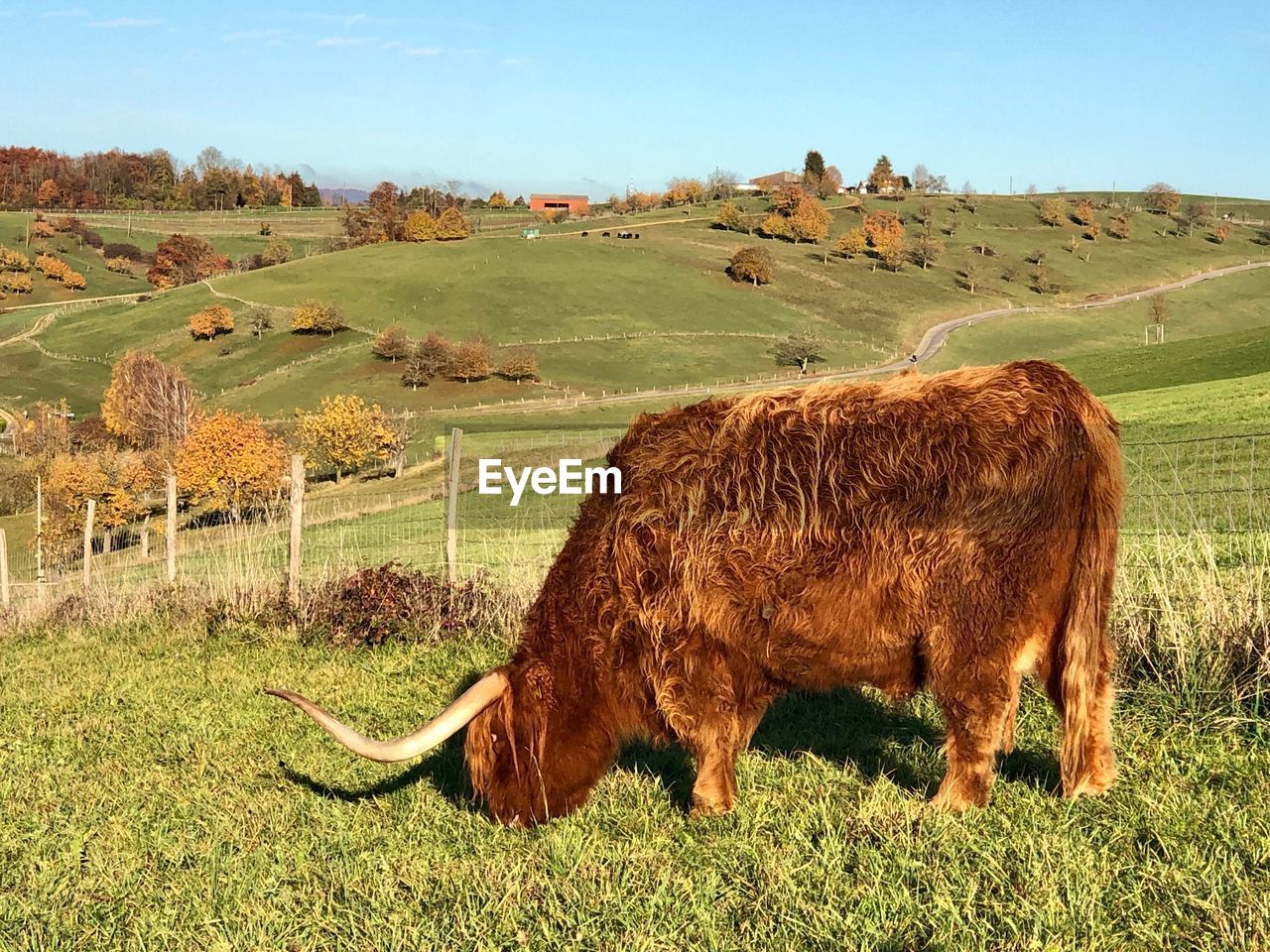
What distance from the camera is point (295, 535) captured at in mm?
10938

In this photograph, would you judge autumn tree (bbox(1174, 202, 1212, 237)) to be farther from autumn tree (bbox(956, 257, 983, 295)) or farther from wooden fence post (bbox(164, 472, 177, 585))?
wooden fence post (bbox(164, 472, 177, 585))

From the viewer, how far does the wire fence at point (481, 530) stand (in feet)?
34.3

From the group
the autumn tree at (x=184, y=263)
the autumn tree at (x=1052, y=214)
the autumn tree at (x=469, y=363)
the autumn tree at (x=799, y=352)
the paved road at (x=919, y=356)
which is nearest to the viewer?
the paved road at (x=919, y=356)

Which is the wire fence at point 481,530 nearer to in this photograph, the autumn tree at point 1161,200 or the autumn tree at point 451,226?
the autumn tree at point 451,226

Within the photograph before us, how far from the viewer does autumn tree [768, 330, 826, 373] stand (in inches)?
3275

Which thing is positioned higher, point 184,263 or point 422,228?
point 422,228

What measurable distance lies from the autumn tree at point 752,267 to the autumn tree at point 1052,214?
5147 centimetres

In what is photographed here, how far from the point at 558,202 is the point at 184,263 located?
235ft

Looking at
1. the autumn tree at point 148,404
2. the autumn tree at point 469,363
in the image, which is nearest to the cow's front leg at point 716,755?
the autumn tree at point 148,404

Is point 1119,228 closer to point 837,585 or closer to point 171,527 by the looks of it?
point 171,527

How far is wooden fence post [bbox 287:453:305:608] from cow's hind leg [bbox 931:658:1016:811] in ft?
22.8

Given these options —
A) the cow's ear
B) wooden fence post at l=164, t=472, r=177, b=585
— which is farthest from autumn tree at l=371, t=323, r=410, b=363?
the cow's ear

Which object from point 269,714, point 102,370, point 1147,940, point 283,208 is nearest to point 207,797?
point 269,714

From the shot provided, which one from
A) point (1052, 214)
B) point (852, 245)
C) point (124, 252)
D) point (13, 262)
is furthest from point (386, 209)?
point (1052, 214)
